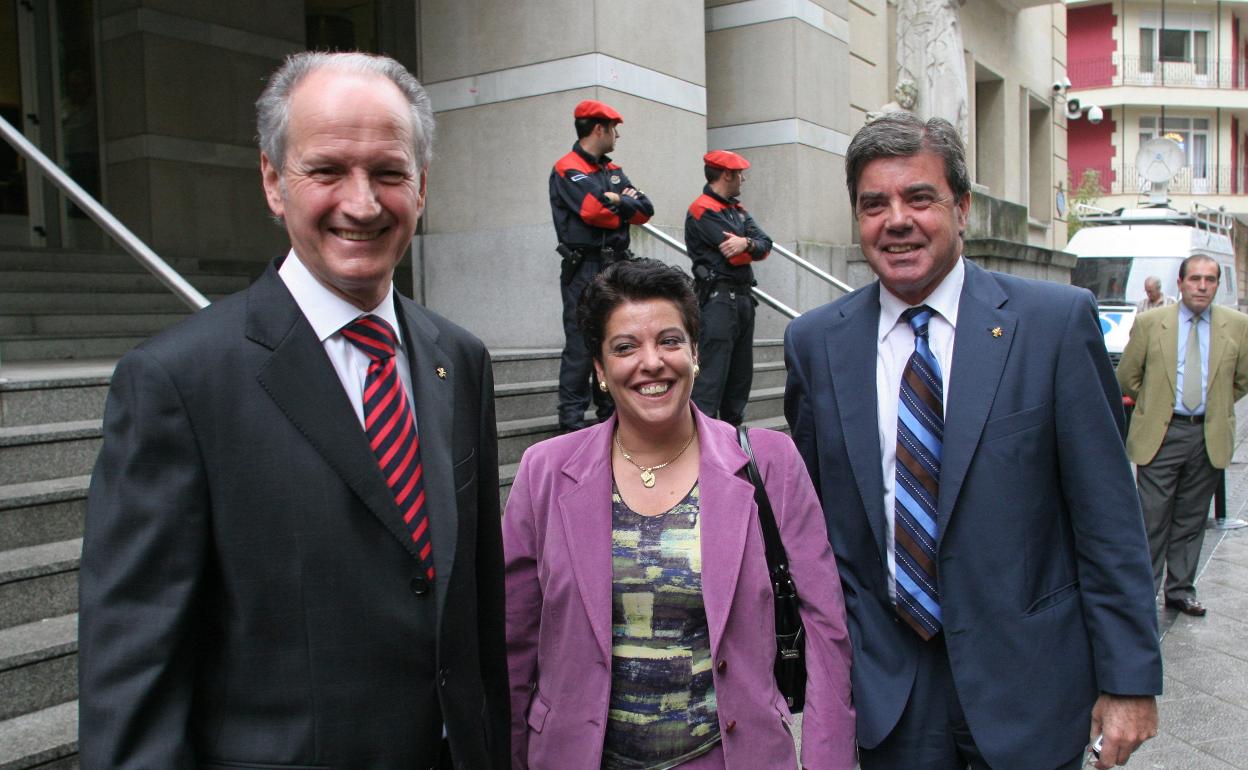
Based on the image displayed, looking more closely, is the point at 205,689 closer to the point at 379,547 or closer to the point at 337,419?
the point at 379,547

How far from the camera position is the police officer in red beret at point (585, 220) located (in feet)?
20.1

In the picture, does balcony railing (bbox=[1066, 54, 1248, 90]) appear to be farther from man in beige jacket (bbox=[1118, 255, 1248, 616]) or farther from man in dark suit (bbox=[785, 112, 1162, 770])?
man in dark suit (bbox=[785, 112, 1162, 770])

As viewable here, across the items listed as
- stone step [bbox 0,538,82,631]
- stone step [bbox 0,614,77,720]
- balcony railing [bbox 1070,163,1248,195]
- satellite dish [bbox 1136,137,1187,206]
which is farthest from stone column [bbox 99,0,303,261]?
balcony railing [bbox 1070,163,1248,195]

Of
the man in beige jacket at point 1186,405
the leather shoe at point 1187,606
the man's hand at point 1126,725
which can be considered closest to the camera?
the man's hand at point 1126,725

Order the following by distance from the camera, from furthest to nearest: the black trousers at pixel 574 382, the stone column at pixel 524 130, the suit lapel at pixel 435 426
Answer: the stone column at pixel 524 130
the black trousers at pixel 574 382
the suit lapel at pixel 435 426

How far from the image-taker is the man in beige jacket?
6188 millimetres

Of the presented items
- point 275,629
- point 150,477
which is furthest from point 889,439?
point 150,477

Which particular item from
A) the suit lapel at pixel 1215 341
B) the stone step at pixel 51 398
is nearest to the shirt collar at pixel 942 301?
the stone step at pixel 51 398

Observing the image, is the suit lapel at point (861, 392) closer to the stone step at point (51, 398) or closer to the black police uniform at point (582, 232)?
the stone step at point (51, 398)

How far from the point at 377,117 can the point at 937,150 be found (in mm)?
1288

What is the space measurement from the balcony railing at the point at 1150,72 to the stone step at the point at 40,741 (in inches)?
1566

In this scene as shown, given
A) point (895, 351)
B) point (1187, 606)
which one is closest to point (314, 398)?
point (895, 351)

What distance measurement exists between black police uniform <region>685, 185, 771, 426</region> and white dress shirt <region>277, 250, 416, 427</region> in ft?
16.7

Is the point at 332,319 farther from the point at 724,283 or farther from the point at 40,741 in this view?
the point at 724,283
